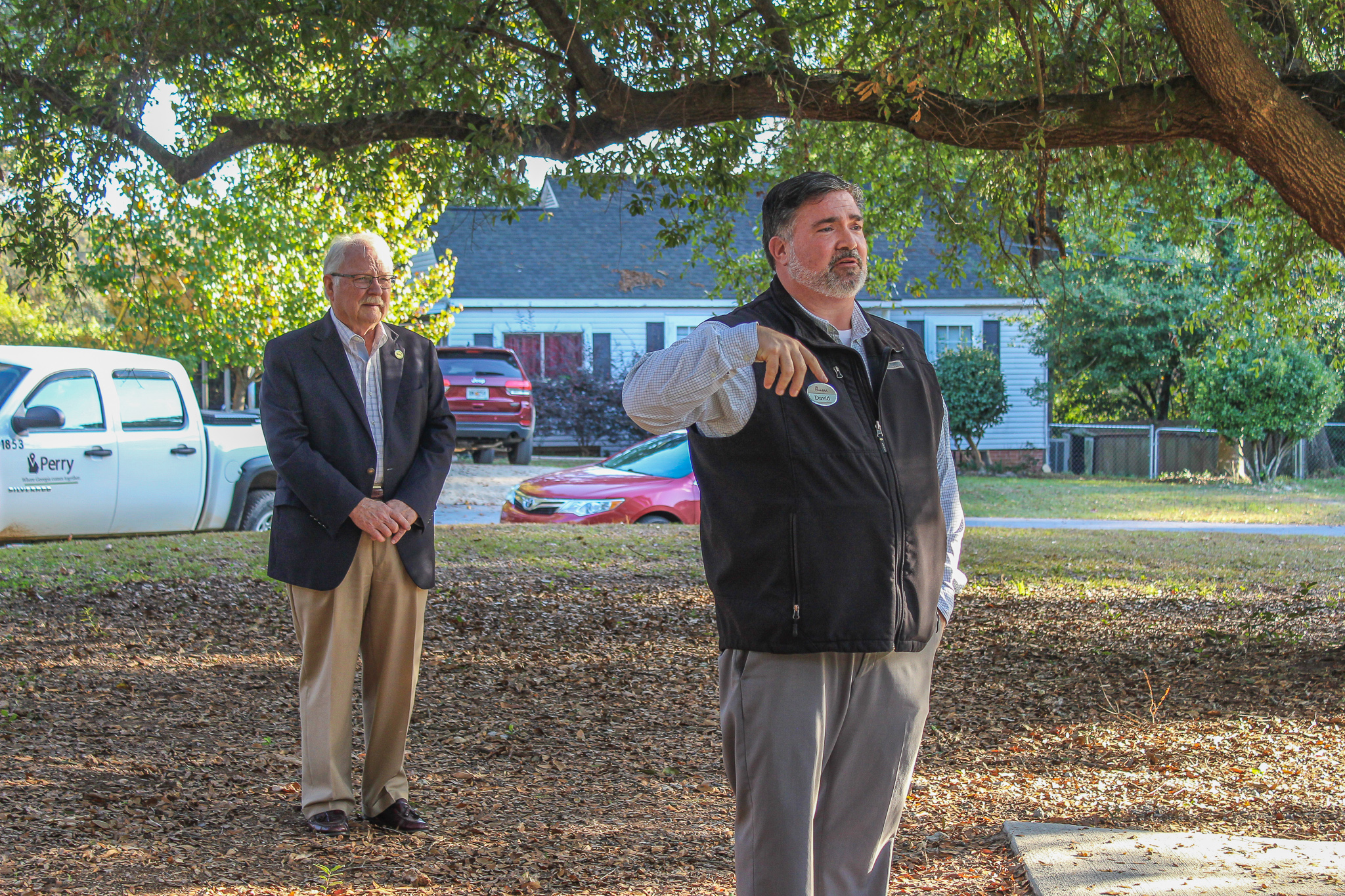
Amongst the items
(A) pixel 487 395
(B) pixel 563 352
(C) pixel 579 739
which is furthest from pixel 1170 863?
(B) pixel 563 352

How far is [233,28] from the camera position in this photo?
7.84 meters

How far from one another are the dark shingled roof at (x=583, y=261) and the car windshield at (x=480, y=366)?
25.7ft

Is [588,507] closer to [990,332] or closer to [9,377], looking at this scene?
[9,377]

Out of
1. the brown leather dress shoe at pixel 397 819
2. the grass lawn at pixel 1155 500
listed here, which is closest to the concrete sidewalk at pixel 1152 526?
the grass lawn at pixel 1155 500

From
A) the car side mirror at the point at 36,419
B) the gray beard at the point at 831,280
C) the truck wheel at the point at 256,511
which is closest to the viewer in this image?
the gray beard at the point at 831,280

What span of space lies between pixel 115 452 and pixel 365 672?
7123mm

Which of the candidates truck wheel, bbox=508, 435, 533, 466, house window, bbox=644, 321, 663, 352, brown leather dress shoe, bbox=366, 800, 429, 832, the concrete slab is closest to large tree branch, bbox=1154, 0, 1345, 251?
the concrete slab

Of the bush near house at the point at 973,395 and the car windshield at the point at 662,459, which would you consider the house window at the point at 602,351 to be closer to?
the bush near house at the point at 973,395

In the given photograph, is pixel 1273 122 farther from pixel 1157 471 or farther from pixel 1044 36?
pixel 1157 471

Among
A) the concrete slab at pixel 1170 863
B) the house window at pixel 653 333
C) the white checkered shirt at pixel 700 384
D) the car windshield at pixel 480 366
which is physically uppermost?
the house window at pixel 653 333

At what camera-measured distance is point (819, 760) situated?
277 cm

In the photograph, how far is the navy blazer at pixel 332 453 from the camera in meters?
4.04

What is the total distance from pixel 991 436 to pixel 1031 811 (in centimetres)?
2544

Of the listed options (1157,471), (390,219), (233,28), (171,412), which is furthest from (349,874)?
(1157,471)
